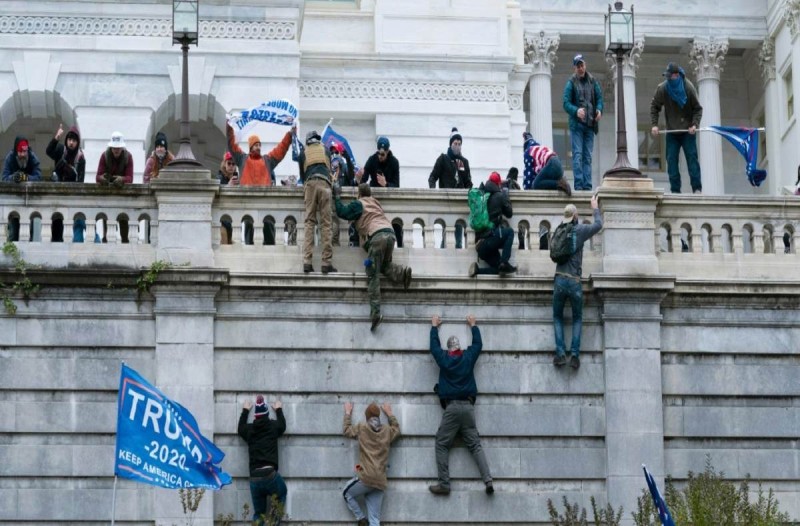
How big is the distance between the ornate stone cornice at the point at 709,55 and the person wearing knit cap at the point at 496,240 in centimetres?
3512

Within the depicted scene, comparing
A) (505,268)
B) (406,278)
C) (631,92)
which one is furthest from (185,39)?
(631,92)

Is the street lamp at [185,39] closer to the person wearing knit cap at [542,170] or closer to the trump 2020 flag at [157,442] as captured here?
the trump 2020 flag at [157,442]

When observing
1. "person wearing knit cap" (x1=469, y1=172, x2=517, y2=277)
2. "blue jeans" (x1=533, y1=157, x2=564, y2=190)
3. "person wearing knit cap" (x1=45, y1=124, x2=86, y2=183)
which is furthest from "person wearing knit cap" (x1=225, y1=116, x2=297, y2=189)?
"blue jeans" (x1=533, y1=157, x2=564, y2=190)

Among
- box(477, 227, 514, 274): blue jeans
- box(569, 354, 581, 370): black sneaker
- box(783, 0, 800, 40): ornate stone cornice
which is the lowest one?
box(569, 354, 581, 370): black sneaker

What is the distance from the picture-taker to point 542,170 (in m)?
41.9

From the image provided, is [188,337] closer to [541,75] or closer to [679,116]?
[679,116]

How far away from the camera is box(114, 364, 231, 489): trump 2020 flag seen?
3591cm

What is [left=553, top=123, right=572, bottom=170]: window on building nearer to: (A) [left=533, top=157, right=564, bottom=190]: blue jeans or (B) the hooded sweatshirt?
(A) [left=533, top=157, right=564, bottom=190]: blue jeans

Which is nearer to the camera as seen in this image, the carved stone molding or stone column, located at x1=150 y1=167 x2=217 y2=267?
stone column, located at x1=150 y1=167 x2=217 y2=267

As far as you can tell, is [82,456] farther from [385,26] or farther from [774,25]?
[774,25]

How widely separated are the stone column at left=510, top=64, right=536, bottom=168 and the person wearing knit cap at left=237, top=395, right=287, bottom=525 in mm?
18301

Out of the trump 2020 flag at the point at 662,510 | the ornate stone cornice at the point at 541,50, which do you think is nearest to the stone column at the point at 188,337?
the trump 2020 flag at the point at 662,510

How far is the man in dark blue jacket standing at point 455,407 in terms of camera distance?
39375mm

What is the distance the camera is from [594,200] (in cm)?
→ 4069
